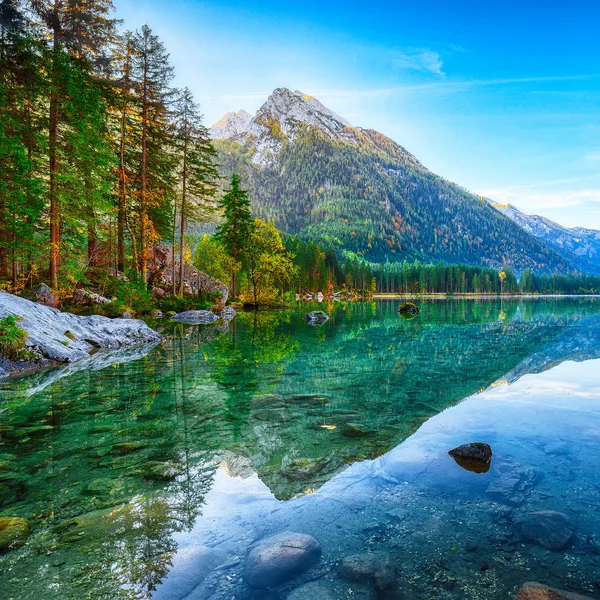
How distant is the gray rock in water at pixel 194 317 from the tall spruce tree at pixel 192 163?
387cm

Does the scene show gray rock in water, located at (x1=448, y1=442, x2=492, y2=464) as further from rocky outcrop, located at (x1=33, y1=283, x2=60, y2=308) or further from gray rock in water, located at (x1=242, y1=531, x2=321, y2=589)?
rocky outcrop, located at (x1=33, y1=283, x2=60, y2=308)

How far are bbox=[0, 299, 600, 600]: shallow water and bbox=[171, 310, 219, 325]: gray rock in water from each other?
65.7 feet

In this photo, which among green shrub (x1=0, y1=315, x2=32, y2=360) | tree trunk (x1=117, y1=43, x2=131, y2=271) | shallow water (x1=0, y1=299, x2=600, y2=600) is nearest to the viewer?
shallow water (x1=0, y1=299, x2=600, y2=600)

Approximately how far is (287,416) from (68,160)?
2052 centimetres

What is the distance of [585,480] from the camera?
5.65 m

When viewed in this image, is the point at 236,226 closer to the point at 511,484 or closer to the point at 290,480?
the point at 290,480

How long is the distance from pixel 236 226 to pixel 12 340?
39305 mm

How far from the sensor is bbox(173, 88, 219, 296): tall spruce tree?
36875 millimetres

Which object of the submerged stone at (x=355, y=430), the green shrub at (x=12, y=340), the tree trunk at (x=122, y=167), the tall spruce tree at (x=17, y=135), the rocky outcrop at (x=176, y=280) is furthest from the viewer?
the rocky outcrop at (x=176, y=280)

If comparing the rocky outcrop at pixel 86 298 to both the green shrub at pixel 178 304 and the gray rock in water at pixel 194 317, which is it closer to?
the gray rock in water at pixel 194 317

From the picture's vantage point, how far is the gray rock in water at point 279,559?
3.63 metres

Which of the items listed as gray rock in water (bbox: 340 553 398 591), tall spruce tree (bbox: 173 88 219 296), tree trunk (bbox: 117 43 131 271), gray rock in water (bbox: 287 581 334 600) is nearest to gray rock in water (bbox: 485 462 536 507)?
gray rock in water (bbox: 340 553 398 591)

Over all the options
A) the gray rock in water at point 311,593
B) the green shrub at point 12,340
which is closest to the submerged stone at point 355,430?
the gray rock in water at point 311,593

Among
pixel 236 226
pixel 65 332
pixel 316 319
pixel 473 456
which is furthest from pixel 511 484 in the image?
pixel 236 226
